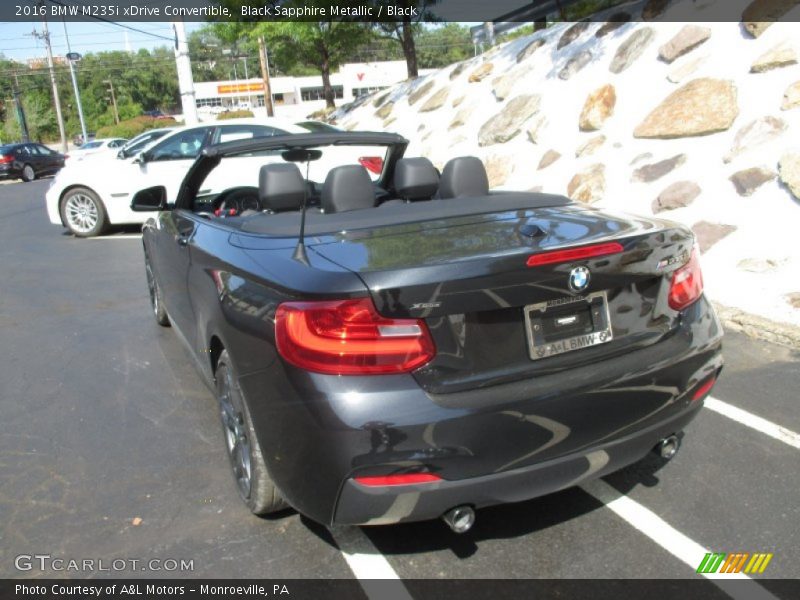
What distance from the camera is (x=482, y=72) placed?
12961mm

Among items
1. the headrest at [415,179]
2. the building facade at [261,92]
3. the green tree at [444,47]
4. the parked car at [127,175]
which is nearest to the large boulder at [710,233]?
the headrest at [415,179]

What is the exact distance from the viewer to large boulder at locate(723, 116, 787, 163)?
6.84 metres

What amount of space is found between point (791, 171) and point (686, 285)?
408 centimetres

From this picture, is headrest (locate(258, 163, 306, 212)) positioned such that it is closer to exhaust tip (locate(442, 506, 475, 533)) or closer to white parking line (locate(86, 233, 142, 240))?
exhaust tip (locate(442, 506, 475, 533))

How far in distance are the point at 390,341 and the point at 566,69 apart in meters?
9.20

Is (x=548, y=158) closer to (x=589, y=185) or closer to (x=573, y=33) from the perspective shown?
(x=589, y=185)

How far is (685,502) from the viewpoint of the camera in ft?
10.3

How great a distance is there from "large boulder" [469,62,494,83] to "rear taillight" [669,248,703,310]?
1053cm

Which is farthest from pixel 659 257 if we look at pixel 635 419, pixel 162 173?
pixel 162 173

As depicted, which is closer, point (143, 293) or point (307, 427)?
point (307, 427)

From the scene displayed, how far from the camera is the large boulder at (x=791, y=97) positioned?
6883mm

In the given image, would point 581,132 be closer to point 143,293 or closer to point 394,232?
point 143,293

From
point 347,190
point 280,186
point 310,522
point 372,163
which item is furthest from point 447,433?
point 372,163

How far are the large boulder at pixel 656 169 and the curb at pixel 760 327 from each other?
240 cm
